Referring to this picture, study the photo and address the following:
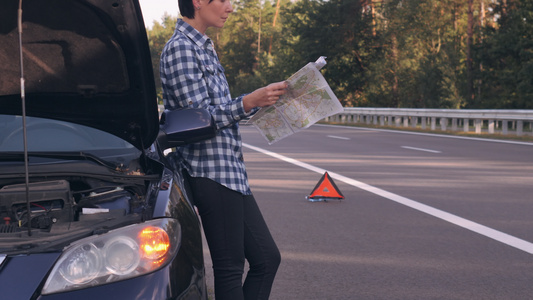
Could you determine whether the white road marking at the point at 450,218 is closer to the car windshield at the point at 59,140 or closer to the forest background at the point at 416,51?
Result: the car windshield at the point at 59,140

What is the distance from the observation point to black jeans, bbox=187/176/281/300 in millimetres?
3268

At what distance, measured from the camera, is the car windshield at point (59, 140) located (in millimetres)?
4094

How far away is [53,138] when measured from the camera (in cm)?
433

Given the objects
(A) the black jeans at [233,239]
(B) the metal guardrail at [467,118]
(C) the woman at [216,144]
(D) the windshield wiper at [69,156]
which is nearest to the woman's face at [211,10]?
(C) the woman at [216,144]

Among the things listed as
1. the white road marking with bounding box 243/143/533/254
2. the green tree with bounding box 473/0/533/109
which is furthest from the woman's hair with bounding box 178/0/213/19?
the green tree with bounding box 473/0/533/109

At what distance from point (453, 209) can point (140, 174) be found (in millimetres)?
5828

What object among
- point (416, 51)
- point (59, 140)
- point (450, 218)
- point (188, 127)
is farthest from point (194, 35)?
point (416, 51)

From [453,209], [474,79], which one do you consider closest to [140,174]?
[453,209]

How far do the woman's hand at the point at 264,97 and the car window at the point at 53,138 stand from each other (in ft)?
3.88

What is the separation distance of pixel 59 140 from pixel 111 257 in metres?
1.92

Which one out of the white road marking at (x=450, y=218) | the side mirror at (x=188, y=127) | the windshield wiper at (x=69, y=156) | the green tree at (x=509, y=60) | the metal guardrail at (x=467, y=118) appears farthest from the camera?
the green tree at (x=509, y=60)

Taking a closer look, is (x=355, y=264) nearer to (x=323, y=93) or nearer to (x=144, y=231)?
(x=323, y=93)

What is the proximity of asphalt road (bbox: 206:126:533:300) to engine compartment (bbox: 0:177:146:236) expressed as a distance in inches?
82.5

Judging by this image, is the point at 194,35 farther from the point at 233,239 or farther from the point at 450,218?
the point at 450,218
